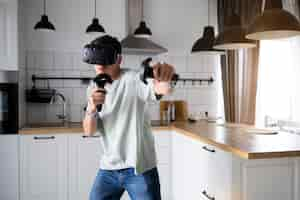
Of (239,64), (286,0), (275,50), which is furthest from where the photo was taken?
(239,64)

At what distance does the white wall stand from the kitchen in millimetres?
10

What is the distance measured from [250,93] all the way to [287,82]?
381 mm

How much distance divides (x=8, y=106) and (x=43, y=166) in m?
0.62

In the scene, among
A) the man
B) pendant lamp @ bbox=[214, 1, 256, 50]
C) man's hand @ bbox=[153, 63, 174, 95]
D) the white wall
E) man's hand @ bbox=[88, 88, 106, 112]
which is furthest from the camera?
the white wall

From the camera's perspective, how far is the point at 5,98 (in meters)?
2.88

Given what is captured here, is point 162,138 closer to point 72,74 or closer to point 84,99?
A: point 84,99

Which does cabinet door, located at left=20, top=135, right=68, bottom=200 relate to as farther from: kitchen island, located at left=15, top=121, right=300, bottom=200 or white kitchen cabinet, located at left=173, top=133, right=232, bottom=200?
white kitchen cabinet, located at left=173, top=133, right=232, bottom=200

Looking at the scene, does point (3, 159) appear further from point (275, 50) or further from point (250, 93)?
point (275, 50)

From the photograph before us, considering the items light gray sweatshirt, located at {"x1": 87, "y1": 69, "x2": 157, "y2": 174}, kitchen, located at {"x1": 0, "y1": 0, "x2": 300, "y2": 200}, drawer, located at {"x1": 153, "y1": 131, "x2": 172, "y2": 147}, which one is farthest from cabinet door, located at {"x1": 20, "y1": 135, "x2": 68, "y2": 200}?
light gray sweatshirt, located at {"x1": 87, "y1": 69, "x2": 157, "y2": 174}

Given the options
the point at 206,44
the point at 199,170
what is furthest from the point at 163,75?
the point at 206,44

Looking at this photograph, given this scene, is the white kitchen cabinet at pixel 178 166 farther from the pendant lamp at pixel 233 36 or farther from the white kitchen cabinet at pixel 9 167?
the white kitchen cabinet at pixel 9 167

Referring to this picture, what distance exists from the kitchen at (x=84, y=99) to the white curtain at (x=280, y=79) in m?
0.01

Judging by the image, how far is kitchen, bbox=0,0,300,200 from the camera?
265cm

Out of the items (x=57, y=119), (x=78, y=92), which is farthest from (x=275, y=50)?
(x=57, y=119)
